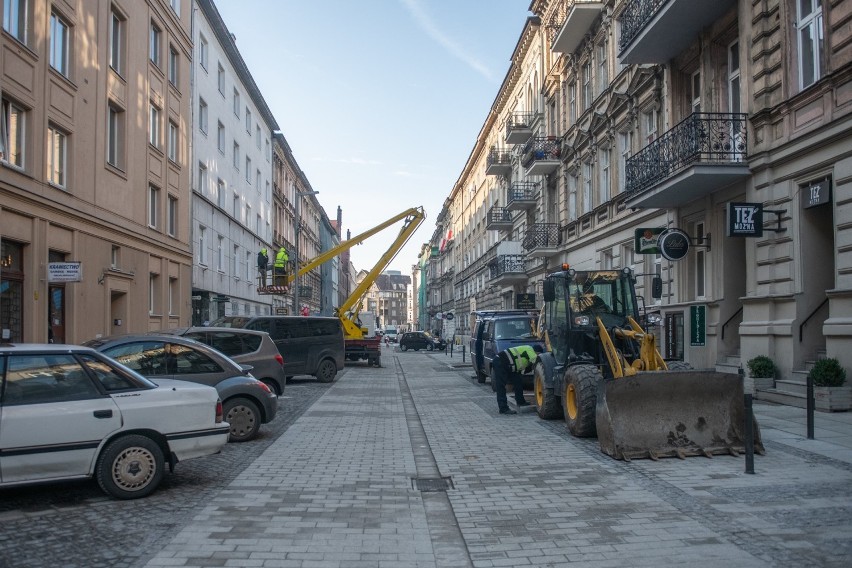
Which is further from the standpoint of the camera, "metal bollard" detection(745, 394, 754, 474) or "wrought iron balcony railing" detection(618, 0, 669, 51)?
"wrought iron balcony railing" detection(618, 0, 669, 51)

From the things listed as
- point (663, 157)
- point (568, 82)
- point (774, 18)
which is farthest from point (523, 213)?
point (774, 18)

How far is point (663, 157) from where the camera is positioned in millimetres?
17547

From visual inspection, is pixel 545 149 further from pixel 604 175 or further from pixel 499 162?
pixel 499 162

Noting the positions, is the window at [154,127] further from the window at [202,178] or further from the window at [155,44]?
the window at [202,178]

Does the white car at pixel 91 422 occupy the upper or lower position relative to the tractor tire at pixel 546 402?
upper

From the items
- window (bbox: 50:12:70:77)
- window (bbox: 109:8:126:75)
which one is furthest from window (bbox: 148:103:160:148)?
window (bbox: 50:12:70:77)

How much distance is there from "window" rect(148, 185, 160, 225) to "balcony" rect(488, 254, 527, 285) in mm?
17863

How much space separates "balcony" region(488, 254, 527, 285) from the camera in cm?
3849

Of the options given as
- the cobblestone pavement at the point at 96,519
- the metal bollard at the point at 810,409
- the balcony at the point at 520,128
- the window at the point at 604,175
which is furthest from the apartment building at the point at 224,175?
the metal bollard at the point at 810,409

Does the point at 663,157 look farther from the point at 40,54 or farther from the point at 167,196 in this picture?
the point at 167,196

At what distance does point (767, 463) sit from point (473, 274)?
53761 millimetres

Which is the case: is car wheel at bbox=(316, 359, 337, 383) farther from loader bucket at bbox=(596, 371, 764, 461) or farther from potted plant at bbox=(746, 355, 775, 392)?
loader bucket at bbox=(596, 371, 764, 461)

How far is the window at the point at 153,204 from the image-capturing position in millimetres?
25641

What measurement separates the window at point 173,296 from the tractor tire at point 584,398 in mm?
20295
